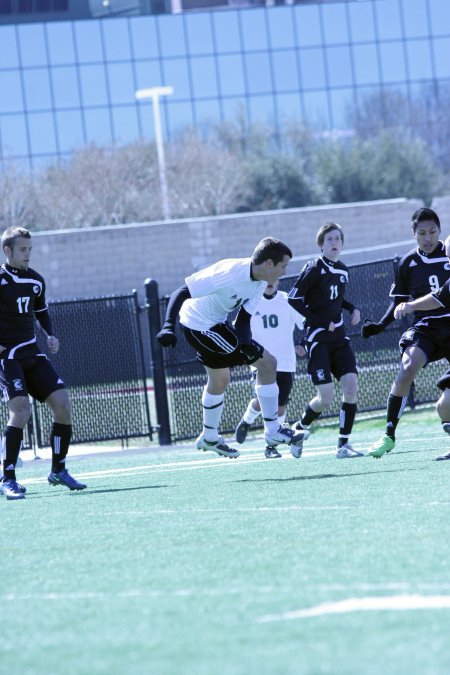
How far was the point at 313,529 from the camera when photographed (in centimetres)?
727

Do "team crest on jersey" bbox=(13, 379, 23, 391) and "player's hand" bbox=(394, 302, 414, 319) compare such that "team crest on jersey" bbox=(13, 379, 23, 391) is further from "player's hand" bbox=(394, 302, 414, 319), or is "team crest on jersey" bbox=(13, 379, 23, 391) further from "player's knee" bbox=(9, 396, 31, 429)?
"player's hand" bbox=(394, 302, 414, 319)

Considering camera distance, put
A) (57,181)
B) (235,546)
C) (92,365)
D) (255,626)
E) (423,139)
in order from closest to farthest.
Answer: (255,626) → (235,546) → (92,365) → (57,181) → (423,139)

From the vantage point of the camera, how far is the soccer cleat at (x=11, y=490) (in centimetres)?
1062

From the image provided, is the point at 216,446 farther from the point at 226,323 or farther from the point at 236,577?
the point at 236,577

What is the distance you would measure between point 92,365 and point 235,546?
38.8 feet

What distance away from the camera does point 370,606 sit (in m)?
5.09

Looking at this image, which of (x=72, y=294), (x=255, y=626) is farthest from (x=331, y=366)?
(x=72, y=294)

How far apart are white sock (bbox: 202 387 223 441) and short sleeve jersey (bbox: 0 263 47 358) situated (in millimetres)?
1624

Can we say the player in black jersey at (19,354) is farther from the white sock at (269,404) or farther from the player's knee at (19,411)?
the white sock at (269,404)

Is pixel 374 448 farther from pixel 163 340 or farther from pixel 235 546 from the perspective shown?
pixel 235 546

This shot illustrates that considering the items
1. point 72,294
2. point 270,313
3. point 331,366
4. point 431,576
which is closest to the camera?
point 431,576

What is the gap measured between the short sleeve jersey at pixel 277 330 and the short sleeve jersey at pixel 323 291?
1.93 meters

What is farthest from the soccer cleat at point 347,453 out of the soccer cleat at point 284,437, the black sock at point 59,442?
the black sock at point 59,442

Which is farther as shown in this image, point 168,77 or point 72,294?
point 168,77
